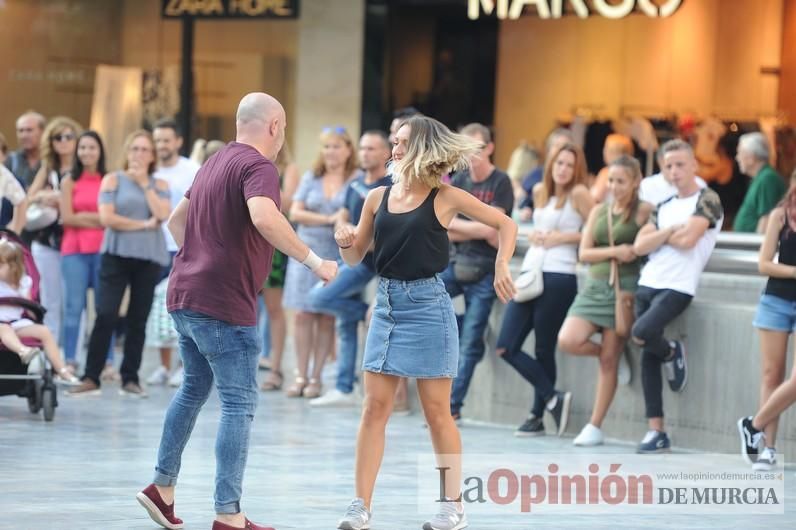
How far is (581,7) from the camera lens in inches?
581

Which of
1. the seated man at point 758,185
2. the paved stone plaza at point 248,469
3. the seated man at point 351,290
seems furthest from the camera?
the seated man at point 758,185

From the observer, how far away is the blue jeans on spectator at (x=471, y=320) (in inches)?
406

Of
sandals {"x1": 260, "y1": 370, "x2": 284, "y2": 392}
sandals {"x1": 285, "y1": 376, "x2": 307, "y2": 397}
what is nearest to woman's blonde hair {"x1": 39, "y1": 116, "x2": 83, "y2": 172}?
sandals {"x1": 260, "y1": 370, "x2": 284, "y2": 392}

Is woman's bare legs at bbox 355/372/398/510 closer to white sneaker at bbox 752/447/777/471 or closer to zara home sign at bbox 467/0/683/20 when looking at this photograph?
white sneaker at bbox 752/447/777/471

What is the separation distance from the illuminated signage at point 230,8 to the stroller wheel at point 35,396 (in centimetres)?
764

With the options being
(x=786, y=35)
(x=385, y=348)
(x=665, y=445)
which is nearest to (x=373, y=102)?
(x=786, y=35)

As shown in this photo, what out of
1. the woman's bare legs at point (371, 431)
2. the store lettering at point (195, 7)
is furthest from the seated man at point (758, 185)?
the woman's bare legs at point (371, 431)

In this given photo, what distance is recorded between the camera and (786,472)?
28.8 feet

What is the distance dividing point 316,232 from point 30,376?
8.94ft

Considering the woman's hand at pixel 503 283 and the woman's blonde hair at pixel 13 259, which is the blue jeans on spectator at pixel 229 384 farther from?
the woman's blonde hair at pixel 13 259

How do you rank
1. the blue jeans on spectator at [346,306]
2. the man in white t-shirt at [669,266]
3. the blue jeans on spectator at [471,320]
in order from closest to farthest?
1. the man in white t-shirt at [669,266]
2. the blue jeans on spectator at [471,320]
3. the blue jeans on spectator at [346,306]

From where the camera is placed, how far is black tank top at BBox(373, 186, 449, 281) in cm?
683

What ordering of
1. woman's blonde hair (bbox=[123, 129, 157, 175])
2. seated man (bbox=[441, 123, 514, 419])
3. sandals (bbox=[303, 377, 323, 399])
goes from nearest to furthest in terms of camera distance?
1. seated man (bbox=[441, 123, 514, 419])
2. woman's blonde hair (bbox=[123, 129, 157, 175])
3. sandals (bbox=[303, 377, 323, 399])

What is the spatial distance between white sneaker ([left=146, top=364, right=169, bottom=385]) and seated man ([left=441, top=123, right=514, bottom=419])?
2865mm
